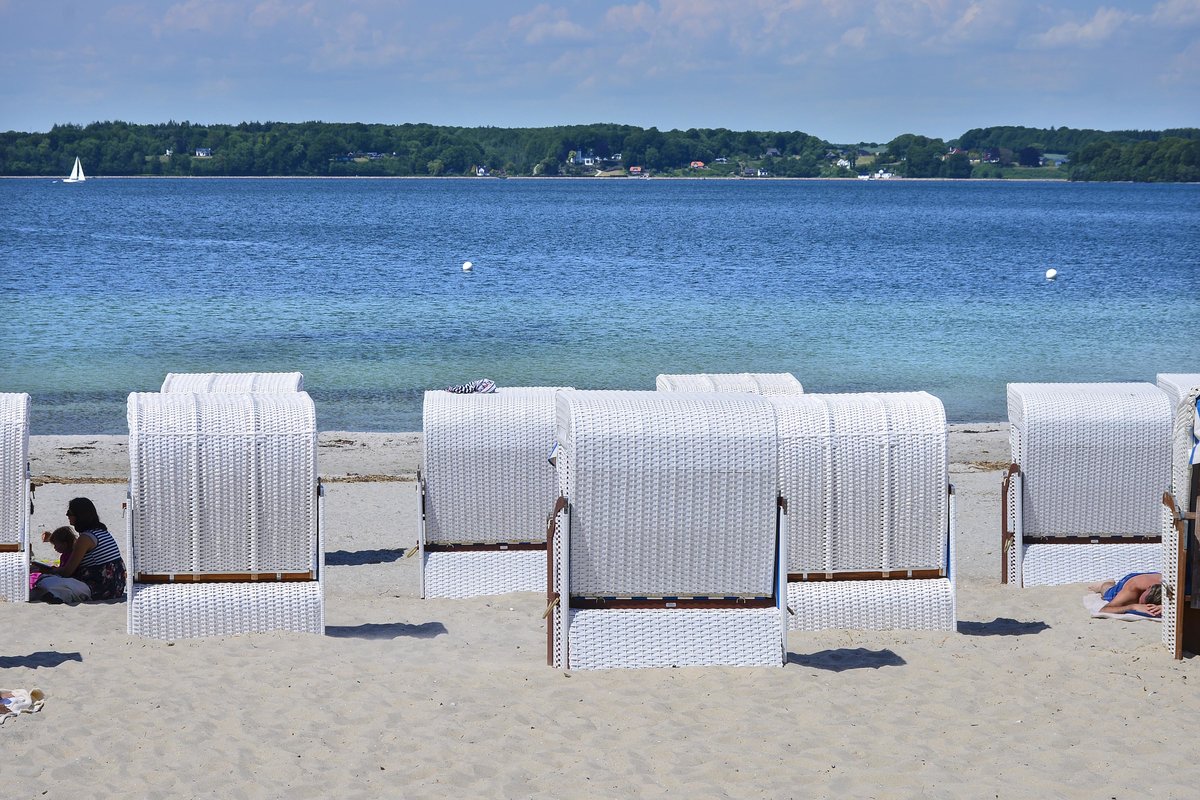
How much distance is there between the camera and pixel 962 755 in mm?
6207

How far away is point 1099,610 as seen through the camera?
8.94 m

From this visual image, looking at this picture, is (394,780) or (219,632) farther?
(219,632)

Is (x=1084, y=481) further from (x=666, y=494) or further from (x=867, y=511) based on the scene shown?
(x=666, y=494)

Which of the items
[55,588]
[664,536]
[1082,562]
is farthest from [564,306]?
[664,536]

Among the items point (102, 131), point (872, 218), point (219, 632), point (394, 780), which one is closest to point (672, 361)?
point (219, 632)

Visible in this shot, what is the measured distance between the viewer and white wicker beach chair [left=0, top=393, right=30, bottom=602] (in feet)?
29.1

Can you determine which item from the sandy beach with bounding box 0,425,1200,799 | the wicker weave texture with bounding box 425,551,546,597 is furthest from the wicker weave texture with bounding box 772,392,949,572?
the wicker weave texture with bounding box 425,551,546,597

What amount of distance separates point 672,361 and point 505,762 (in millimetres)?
22845

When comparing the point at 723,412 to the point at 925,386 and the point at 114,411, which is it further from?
the point at 925,386

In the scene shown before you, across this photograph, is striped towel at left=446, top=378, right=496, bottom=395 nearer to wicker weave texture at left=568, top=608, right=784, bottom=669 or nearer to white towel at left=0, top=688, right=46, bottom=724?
wicker weave texture at left=568, top=608, right=784, bottom=669

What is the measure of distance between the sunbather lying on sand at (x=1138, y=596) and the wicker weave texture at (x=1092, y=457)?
0.74m

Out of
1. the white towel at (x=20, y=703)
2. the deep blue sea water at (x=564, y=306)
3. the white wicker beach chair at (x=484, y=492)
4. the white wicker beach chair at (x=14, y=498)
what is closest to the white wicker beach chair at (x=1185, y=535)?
the white wicker beach chair at (x=484, y=492)

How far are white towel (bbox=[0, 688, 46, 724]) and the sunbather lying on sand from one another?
656cm

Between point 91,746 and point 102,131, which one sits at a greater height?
point 102,131
